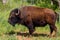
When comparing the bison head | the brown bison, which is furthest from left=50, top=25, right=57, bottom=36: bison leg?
the bison head

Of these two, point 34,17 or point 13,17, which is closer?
point 34,17

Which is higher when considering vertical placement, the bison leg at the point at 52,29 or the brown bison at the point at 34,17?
the brown bison at the point at 34,17

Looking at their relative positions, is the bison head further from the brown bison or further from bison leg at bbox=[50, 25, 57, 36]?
bison leg at bbox=[50, 25, 57, 36]

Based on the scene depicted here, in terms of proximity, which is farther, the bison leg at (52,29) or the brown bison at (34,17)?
the bison leg at (52,29)

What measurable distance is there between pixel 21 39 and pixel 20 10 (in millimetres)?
1685

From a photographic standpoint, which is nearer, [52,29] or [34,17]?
[34,17]

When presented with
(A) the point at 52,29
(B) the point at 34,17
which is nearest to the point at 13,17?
(B) the point at 34,17

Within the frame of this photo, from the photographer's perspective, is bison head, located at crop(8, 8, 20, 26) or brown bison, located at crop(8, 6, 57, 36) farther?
bison head, located at crop(8, 8, 20, 26)

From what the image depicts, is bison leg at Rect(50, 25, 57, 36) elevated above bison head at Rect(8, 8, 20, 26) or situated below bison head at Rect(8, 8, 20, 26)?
below

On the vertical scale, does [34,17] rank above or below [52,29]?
above

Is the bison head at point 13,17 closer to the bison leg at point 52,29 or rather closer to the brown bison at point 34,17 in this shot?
the brown bison at point 34,17

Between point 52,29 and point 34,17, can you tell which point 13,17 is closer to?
point 34,17

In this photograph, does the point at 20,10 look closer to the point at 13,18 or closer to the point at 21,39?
the point at 13,18

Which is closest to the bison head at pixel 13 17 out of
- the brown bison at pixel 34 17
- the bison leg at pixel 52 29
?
the brown bison at pixel 34 17
